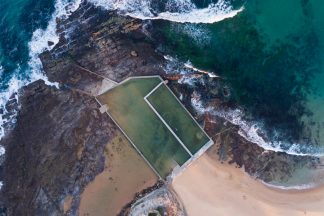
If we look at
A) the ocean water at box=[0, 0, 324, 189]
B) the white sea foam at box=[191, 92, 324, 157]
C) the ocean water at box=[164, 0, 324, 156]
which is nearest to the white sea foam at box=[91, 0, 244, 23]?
the ocean water at box=[0, 0, 324, 189]

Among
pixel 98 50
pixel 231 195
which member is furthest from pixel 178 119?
pixel 98 50

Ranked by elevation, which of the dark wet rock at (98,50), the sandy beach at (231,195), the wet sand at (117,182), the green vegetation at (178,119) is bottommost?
the sandy beach at (231,195)

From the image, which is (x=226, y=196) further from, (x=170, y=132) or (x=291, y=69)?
(x=291, y=69)

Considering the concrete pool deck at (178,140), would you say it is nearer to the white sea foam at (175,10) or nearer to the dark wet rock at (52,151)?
the dark wet rock at (52,151)

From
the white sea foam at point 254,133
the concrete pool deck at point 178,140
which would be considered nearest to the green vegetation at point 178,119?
the concrete pool deck at point 178,140

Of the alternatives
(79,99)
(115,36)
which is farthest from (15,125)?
(115,36)

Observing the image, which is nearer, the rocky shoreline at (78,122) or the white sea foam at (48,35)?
the rocky shoreline at (78,122)

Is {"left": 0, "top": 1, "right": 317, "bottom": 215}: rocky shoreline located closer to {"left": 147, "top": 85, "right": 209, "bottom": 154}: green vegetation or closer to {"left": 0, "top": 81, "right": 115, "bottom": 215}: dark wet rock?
{"left": 0, "top": 81, "right": 115, "bottom": 215}: dark wet rock
